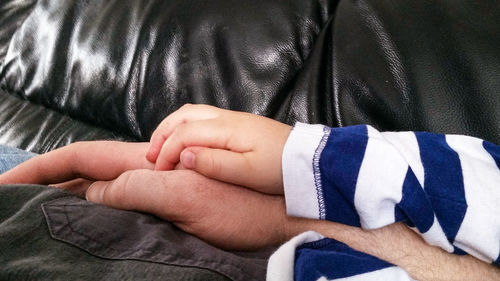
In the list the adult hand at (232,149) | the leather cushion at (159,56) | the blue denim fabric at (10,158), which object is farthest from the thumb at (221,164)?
the blue denim fabric at (10,158)

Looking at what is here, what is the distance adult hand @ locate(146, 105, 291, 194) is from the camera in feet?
1.57

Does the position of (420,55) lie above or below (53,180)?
above

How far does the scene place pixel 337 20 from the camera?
2.46 feet

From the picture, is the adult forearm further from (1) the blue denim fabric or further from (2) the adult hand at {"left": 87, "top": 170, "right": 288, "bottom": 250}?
(1) the blue denim fabric

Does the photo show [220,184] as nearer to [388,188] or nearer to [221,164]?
Result: [221,164]

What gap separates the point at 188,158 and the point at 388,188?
228mm

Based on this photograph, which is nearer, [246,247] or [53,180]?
[246,247]

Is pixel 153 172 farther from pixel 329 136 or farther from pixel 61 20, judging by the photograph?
pixel 61 20

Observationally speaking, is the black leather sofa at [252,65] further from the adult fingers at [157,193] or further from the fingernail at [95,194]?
the fingernail at [95,194]

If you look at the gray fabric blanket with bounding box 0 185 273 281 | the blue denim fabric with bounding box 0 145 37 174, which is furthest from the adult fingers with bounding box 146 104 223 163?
the blue denim fabric with bounding box 0 145 37 174

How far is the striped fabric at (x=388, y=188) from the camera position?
0.43m

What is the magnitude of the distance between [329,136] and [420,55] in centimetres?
28

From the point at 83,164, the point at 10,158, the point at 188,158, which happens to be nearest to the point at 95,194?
the point at 83,164

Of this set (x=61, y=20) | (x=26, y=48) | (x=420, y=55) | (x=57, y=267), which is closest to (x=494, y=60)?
(x=420, y=55)
